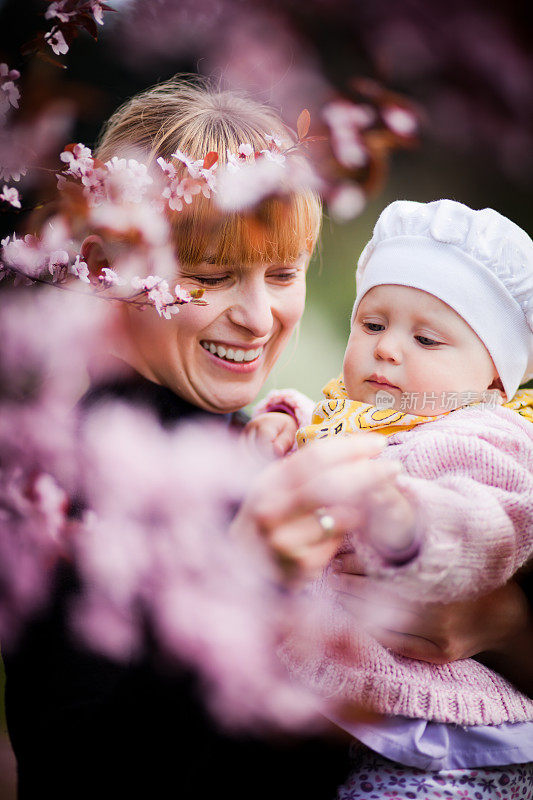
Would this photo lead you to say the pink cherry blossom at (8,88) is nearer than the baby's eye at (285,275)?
Yes

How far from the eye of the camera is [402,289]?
0.85 meters

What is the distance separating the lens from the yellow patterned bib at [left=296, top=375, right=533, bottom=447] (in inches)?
34.5

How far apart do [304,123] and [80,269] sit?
30 centimetres

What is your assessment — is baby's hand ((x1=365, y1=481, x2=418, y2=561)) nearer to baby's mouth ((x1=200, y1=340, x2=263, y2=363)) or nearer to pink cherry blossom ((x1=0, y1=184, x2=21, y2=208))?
baby's mouth ((x1=200, y1=340, x2=263, y2=363))

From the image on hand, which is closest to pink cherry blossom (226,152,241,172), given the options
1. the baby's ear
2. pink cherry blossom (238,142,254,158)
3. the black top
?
pink cherry blossom (238,142,254,158)

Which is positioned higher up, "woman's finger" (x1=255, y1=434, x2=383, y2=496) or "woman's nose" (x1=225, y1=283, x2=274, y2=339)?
"woman's nose" (x1=225, y1=283, x2=274, y2=339)

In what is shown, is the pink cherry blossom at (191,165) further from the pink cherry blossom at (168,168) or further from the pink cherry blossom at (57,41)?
the pink cherry blossom at (57,41)

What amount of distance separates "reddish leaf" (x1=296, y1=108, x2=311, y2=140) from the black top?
39 cm

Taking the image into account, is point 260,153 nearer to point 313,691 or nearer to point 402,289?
point 402,289

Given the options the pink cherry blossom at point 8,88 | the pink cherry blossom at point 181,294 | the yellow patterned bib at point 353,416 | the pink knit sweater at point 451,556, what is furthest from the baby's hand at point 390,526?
the pink cherry blossom at point 8,88

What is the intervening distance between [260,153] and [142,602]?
20.5 inches

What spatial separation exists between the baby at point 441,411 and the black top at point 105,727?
12 centimetres

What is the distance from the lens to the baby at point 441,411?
0.80 metres

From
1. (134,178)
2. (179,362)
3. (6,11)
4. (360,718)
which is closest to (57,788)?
(360,718)
